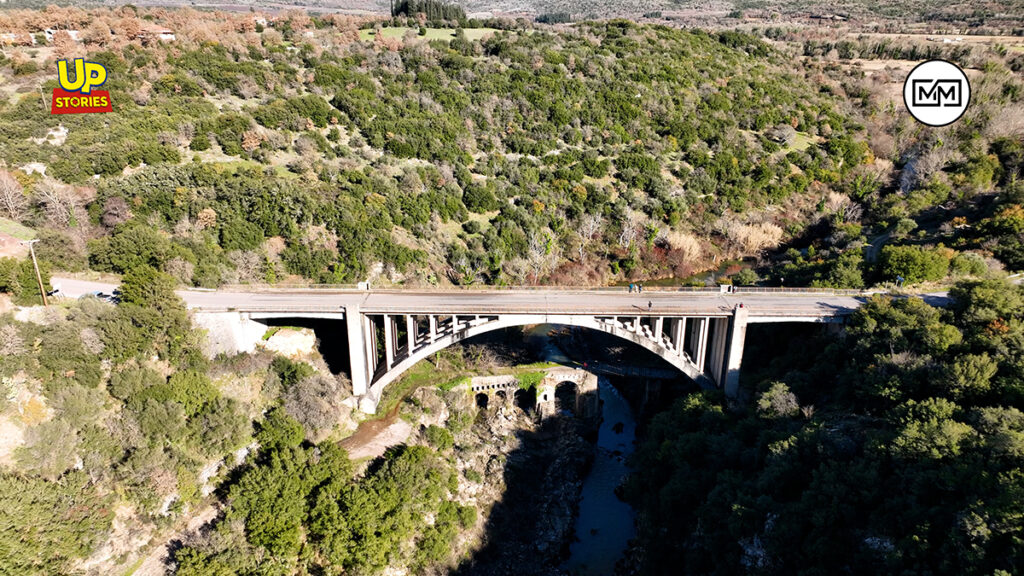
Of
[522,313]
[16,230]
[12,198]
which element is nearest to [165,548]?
[522,313]

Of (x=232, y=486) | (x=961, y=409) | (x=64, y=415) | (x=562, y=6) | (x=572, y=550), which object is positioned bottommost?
(x=572, y=550)

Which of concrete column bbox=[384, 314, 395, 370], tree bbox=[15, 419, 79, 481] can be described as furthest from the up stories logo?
concrete column bbox=[384, 314, 395, 370]

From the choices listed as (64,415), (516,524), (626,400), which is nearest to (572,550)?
(516,524)

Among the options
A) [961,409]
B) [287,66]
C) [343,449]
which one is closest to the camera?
[961,409]

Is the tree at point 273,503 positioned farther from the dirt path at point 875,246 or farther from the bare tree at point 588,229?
the dirt path at point 875,246

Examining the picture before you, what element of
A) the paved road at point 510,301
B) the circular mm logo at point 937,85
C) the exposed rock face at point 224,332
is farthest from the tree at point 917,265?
the exposed rock face at point 224,332

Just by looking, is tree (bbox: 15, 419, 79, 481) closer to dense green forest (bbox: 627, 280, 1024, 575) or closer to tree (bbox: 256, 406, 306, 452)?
tree (bbox: 256, 406, 306, 452)

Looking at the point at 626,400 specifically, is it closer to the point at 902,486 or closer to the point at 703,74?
the point at 902,486
